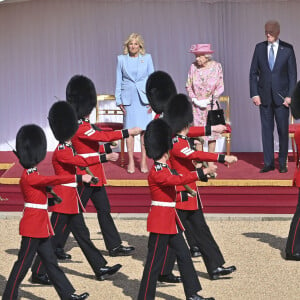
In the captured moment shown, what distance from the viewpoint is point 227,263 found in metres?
10.6

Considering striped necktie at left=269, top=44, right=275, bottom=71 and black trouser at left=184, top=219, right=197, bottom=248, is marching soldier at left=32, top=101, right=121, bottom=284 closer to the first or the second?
black trouser at left=184, top=219, right=197, bottom=248

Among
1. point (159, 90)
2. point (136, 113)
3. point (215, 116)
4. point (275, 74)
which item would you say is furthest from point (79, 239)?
point (275, 74)

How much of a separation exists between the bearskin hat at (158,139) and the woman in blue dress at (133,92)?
148 inches

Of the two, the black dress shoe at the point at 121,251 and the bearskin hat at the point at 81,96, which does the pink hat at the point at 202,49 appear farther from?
the black dress shoe at the point at 121,251

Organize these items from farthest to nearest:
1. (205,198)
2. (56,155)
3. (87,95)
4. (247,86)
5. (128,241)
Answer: (247,86), (205,198), (128,241), (87,95), (56,155)

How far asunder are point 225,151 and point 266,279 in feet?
14.5

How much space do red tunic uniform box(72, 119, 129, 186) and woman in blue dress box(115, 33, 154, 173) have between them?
8.22ft

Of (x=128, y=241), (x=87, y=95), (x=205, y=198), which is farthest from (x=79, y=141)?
(x=205, y=198)

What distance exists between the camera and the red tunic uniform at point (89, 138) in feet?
34.1

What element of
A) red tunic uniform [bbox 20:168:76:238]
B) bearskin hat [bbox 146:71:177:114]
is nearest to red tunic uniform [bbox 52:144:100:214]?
red tunic uniform [bbox 20:168:76:238]

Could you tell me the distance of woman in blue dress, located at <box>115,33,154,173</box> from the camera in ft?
43.0

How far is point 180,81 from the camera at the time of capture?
14.4m

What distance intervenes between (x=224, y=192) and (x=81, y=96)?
7.75 feet

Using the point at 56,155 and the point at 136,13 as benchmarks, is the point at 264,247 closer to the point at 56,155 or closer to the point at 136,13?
the point at 56,155
